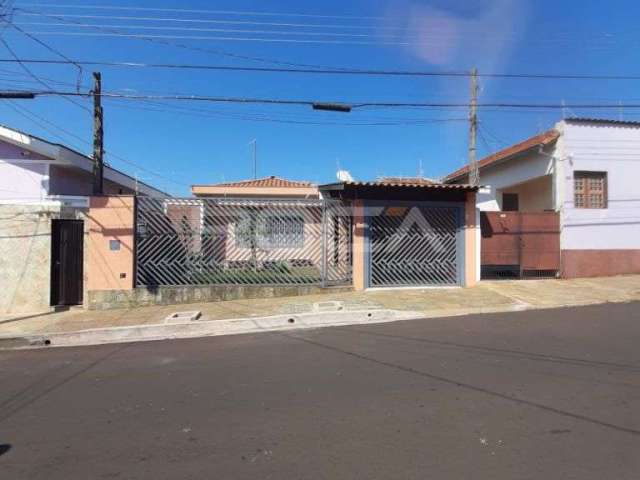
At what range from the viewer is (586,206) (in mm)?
15422

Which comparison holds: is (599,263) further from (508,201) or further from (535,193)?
(508,201)

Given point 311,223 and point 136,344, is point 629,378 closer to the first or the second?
point 136,344

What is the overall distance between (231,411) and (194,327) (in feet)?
15.6

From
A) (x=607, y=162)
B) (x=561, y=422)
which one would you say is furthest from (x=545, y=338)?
(x=607, y=162)

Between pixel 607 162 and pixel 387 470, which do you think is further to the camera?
pixel 607 162

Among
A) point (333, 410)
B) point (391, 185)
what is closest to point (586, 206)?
point (391, 185)

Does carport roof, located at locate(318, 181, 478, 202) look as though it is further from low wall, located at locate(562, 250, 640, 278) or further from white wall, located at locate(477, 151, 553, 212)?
low wall, located at locate(562, 250, 640, 278)

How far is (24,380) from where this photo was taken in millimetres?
5816

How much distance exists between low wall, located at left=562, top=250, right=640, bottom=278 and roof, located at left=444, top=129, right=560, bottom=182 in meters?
3.66

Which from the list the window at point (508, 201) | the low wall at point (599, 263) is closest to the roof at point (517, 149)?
the window at point (508, 201)

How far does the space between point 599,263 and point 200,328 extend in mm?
12659

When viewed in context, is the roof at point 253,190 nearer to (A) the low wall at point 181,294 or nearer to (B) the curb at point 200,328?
(A) the low wall at point 181,294

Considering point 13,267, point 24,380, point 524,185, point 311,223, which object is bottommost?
point 24,380

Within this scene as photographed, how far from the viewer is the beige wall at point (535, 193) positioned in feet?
Answer: 57.7
